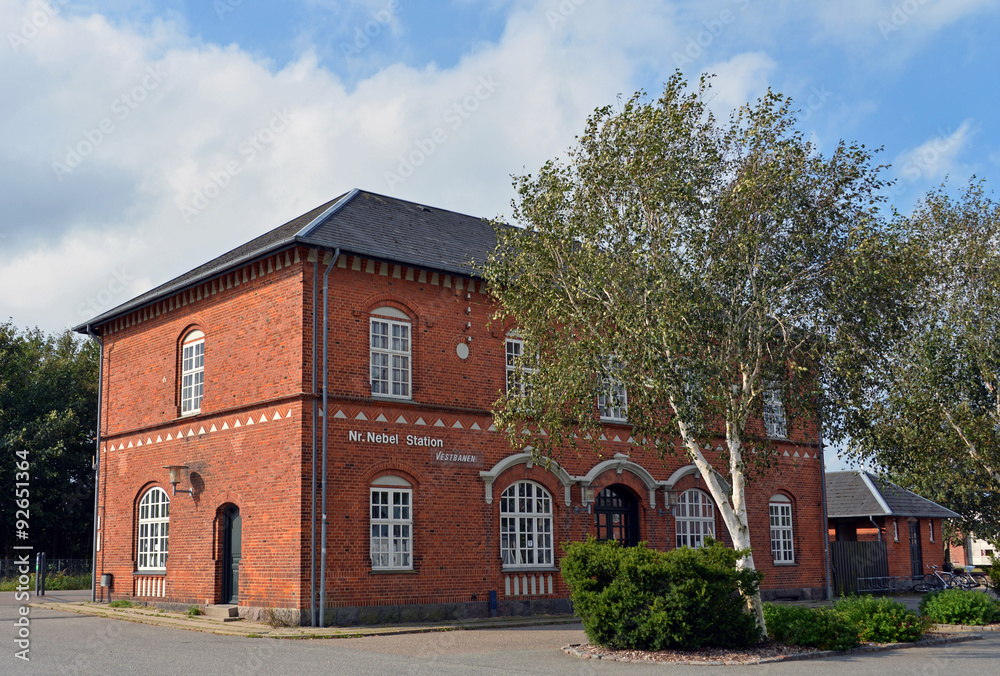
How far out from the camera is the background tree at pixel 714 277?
14547 mm

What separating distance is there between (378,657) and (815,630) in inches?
268

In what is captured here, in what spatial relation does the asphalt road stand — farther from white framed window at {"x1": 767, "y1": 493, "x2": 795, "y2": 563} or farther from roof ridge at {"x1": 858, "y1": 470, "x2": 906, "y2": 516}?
roof ridge at {"x1": 858, "y1": 470, "x2": 906, "y2": 516}

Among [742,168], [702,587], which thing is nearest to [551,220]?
[742,168]

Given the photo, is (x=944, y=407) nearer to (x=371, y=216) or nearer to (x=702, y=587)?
(x=702, y=587)

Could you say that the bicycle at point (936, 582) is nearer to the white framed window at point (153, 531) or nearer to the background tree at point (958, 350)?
the background tree at point (958, 350)

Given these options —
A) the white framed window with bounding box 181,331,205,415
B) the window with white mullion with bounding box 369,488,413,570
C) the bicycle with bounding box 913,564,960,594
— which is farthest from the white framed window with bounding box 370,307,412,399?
the bicycle with bounding box 913,564,960,594

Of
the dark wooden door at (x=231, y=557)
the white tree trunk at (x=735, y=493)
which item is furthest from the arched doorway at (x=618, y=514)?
the dark wooden door at (x=231, y=557)

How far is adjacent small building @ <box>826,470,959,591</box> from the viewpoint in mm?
32688

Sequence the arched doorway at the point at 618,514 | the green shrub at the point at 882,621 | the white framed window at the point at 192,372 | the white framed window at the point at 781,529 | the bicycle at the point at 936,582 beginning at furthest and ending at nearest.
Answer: the bicycle at the point at 936,582 < the white framed window at the point at 781,529 < the arched doorway at the point at 618,514 < the white framed window at the point at 192,372 < the green shrub at the point at 882,621

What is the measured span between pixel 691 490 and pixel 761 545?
3.02 metres

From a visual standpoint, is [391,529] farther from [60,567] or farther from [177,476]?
[60,567]

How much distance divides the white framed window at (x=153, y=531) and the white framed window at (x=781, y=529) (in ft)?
53.7

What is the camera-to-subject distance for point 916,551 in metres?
35.5

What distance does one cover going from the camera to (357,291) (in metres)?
19.8
